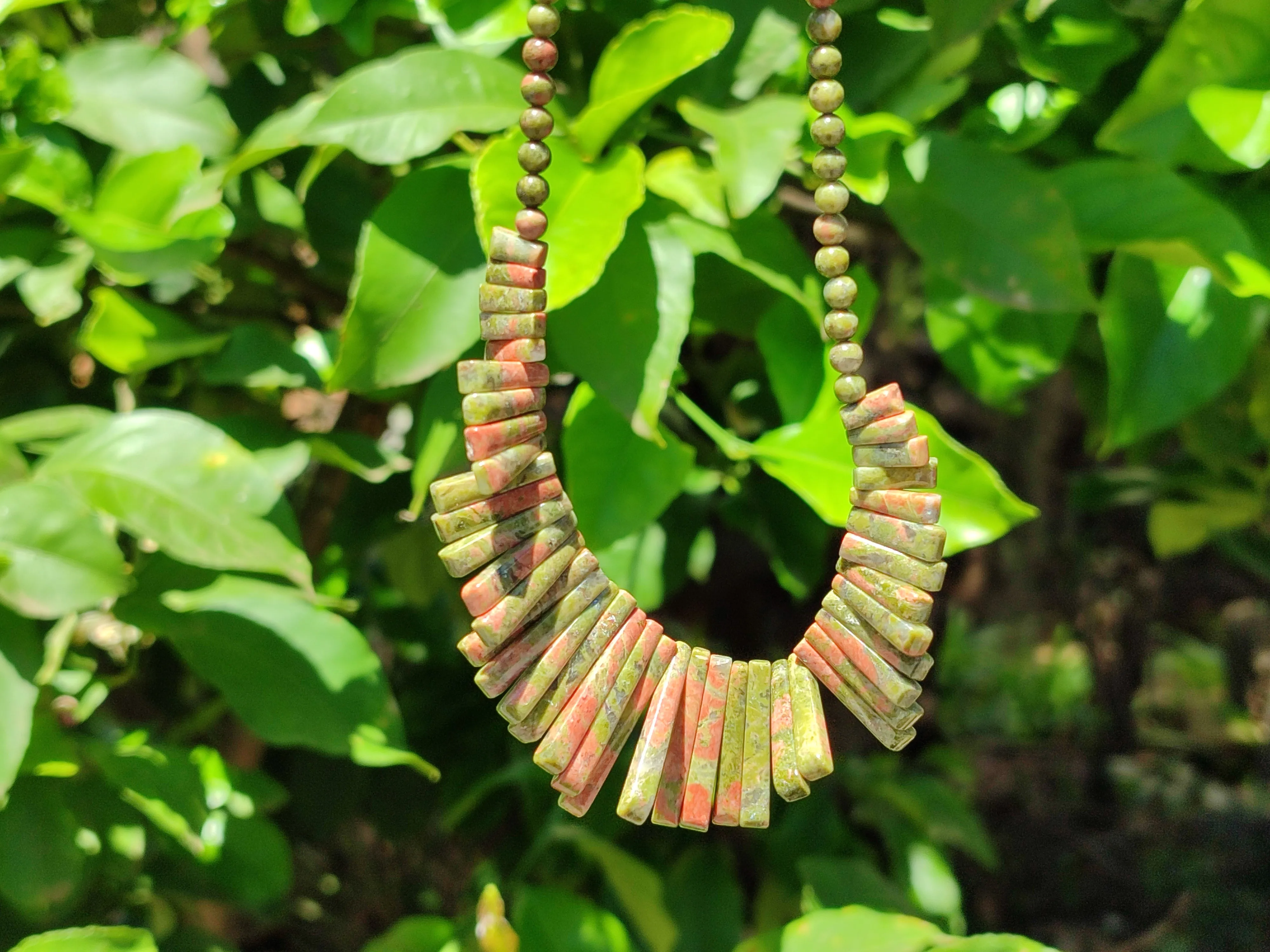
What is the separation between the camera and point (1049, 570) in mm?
1831

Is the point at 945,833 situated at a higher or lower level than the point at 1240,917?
higher

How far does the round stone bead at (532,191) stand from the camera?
50 centimetres

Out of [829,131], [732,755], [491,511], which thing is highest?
[829,131]

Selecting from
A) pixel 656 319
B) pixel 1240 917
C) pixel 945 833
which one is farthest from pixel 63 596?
pixel 1240 917

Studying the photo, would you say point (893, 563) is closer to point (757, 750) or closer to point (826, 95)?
point (757, 750)

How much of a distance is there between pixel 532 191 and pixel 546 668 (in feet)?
0.72

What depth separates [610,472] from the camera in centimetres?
59

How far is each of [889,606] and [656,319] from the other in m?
0.18

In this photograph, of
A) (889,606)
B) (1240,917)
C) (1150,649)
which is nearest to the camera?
(889,606)

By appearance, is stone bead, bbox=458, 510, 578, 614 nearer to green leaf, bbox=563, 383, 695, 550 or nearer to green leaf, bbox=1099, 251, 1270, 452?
green leaf, bbox=563, 383, 695, 550

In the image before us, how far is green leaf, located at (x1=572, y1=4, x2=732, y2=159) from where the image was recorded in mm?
533

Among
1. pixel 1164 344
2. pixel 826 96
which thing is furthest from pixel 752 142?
pixel 1164 344

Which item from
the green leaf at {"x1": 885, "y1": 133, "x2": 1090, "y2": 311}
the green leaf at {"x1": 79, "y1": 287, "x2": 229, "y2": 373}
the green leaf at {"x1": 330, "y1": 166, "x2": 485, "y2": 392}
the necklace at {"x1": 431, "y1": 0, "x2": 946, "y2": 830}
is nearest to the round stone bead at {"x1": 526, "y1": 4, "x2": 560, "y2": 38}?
the necklace at {"x1": 431, "y1": 0, "x2": 946, "y2": 830}

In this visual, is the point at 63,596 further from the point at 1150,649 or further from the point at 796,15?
the point at 1150,649
